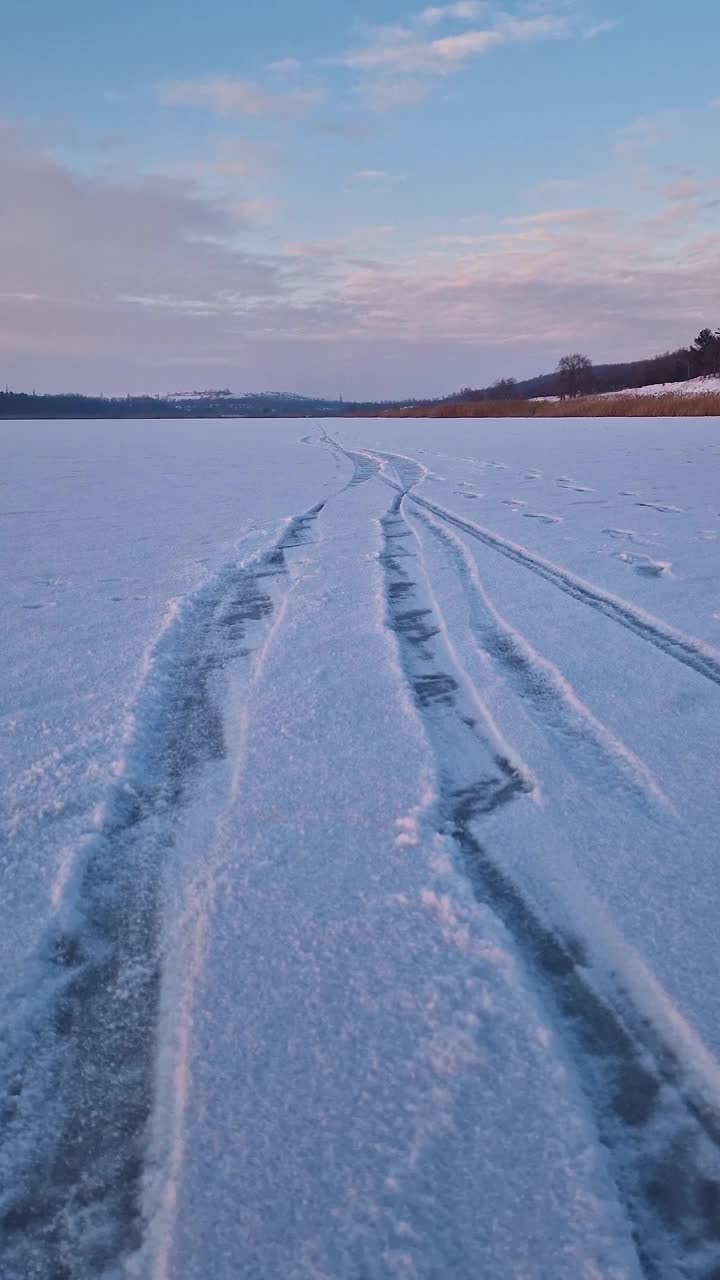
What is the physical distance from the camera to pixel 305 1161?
4.27 ft

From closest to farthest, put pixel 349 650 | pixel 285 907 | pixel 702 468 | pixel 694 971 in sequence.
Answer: pixel 694 971, pixel 285 907, pixel 349 650, pixel 702 468

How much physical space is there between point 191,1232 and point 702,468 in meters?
12.4

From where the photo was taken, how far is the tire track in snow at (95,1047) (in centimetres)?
123

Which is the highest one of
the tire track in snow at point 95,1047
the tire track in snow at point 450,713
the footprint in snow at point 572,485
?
the footprint in snow at point 572,485

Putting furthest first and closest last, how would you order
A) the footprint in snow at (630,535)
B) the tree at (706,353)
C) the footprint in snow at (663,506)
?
the tree at (706,353) < the footprint in snow at (663,506) < the footprint in snow at (630,535)

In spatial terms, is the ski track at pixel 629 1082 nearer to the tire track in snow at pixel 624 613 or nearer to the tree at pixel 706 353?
the tire track in snow at pixel 624 613

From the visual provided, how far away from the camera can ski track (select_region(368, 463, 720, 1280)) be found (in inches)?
47.3

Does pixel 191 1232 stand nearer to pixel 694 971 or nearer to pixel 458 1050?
pixel 458 1050

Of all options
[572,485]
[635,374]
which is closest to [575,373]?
[635,374]

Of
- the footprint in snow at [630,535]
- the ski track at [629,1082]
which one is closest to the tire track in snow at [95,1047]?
the ski track at [629,1082]

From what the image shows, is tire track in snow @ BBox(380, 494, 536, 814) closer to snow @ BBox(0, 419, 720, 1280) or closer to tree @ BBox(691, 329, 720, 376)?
snow @ BBox(0, 419, 720, 1280)

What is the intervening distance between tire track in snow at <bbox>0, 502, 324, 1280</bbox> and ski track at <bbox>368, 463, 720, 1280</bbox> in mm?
793

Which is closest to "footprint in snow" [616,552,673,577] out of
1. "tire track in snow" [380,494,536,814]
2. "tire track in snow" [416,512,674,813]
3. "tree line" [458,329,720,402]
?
"tire track in snow" [416,512,674,813]

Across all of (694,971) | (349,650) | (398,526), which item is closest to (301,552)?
(398,526)
